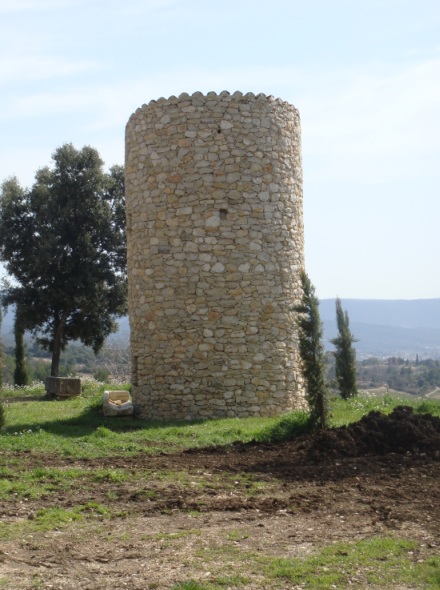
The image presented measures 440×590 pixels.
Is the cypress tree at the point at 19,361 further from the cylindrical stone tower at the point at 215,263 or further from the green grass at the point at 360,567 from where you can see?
the green grass at the point at 360,567

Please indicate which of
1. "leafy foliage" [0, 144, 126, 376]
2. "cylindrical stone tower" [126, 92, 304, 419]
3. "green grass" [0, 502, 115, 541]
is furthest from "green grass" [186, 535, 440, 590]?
"leafy foliage" [0, 144, 126, 376]

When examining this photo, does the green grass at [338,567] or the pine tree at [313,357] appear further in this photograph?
the pine tree at [313,357]

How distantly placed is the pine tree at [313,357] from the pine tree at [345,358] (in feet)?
16.7

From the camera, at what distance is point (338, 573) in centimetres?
601

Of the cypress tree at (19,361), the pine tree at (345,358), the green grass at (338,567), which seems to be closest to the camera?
the green grass at (338,567)

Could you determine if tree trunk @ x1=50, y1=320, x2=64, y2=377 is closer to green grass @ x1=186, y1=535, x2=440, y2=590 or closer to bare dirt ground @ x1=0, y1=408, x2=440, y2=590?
bare dirt ground @ x1=0, y1=408, x2=440, y2=590

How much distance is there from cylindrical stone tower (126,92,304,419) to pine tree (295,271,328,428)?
236cm

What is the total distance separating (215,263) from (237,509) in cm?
807

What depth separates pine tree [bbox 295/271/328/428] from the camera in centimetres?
1316

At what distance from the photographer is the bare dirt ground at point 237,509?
6.22 metres

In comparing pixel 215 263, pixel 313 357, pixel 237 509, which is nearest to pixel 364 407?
pixel 313 357

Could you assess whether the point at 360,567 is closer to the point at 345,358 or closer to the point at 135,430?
the point at 135,430

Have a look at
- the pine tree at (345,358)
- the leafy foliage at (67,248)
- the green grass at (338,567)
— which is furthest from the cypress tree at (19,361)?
the green grass at (338,567)

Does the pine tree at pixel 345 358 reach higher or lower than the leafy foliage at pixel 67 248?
lower
